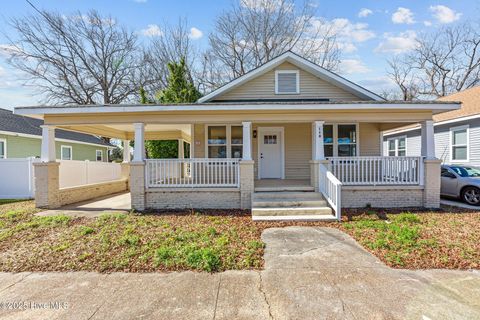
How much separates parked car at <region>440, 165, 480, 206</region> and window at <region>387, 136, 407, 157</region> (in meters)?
7.42

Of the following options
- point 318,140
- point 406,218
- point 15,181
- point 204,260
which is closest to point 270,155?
point 318,140

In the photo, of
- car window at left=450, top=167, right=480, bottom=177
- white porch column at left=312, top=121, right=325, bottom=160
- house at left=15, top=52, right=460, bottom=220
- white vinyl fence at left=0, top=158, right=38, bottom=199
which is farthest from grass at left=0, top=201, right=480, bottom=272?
white vinyl fence at left=0, top=158, right=38, bottom=199

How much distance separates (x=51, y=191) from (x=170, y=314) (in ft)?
25.9

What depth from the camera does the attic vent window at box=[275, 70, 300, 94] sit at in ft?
33.5

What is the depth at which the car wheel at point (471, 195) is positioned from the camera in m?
8.48

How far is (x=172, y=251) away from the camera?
441 cm

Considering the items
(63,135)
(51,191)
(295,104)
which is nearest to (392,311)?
(295,104)

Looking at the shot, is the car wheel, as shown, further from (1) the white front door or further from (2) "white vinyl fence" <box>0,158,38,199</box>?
(2) "white vinyl fence" <box>0,158,38,199</box>

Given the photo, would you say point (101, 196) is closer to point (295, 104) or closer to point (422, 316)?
point (295, 104)

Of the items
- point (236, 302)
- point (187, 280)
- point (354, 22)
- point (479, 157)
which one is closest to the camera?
point (236, 302)

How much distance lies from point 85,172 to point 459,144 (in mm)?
17270

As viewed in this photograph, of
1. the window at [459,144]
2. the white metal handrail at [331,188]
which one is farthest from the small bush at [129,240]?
the window at [459,144]

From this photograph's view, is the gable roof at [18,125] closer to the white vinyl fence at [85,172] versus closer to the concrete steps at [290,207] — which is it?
the white vinyl fence at [85,172]

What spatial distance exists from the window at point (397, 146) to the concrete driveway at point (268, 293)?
49.0ft
